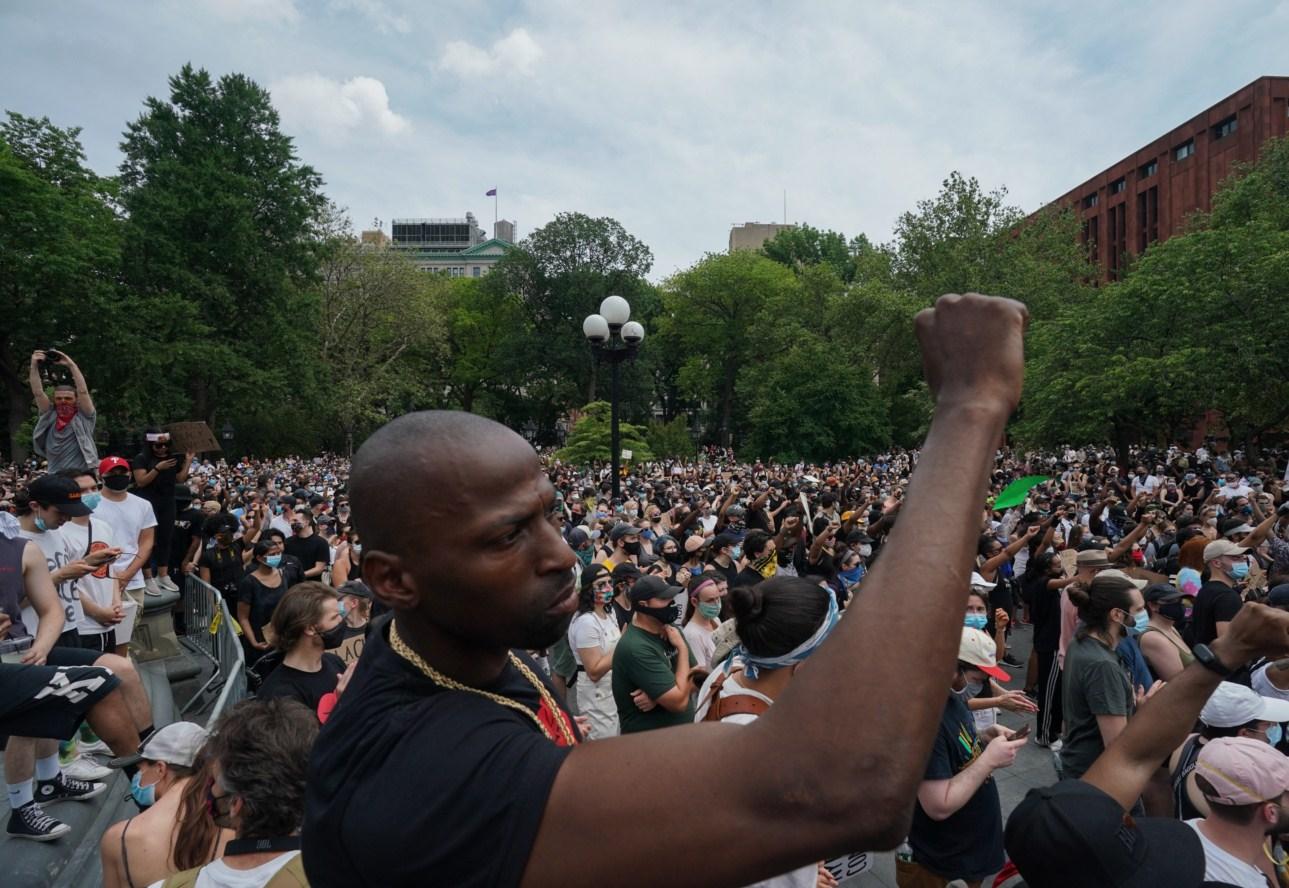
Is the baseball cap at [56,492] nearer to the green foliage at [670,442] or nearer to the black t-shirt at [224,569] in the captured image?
the black t-shirt at [224,569]

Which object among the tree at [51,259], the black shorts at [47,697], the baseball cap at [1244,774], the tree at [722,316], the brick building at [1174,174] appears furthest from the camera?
the tree at [722,316]

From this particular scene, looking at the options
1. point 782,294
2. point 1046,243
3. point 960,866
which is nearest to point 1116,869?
point 960,866

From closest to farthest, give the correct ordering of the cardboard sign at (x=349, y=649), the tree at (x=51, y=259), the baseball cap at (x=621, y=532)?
the cardboard sign at (x=349, y=649)
the baseball cap at (x=621, y=532)
the tree at (x=51, y=259)

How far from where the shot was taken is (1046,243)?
135ft

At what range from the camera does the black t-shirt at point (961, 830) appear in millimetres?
3422

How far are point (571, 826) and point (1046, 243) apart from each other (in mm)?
46730

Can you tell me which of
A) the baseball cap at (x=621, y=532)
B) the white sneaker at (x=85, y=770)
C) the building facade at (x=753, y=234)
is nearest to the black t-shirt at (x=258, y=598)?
the white sneaker at (x=85, y=770)

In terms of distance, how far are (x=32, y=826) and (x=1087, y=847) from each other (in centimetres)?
502

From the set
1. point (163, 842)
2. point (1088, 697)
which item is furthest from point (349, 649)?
point (1088, 697)

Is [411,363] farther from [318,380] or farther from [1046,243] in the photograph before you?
[1046,243]

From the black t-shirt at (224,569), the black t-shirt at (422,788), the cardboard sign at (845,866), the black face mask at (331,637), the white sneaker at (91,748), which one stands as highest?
the black t-shirt at (422,788)

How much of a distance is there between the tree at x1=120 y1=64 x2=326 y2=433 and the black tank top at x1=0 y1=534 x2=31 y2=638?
97.2 feet

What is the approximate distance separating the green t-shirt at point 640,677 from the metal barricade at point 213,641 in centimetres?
249

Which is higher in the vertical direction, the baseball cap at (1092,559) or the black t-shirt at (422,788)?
the black t-shirt at (422,788)
